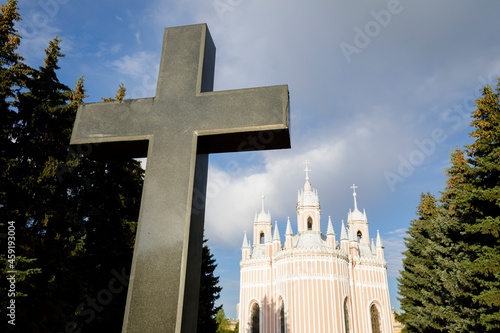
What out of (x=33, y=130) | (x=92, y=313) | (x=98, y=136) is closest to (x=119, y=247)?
(x=92, y=313)

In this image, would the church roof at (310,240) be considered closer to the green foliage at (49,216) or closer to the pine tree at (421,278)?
the pine tree at (421,278)

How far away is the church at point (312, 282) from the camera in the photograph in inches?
1309

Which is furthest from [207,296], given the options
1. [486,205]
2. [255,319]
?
[255,319]

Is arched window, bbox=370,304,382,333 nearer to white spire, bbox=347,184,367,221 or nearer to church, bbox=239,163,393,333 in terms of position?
church, bbox=239,163,393,333

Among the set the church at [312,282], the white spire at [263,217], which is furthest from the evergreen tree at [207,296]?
the white spire at [263,217]

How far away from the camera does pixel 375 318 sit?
128 feet

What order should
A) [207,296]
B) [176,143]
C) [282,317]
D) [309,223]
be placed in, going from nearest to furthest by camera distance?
1. [176,143]
2. [207,296]
3. [282,317]
4. [309,223]

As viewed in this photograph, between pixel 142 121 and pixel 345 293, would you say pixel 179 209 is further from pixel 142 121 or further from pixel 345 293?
pixel 345 293

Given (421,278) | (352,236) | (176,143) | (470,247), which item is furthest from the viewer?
(352,236)

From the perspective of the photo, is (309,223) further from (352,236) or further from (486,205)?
(486,205)

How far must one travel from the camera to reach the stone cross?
7.48ft

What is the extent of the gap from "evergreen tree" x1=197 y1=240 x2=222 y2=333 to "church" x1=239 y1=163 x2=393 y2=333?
12.8 m

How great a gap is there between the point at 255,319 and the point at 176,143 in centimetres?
4216

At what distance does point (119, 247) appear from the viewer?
46.6 feet
